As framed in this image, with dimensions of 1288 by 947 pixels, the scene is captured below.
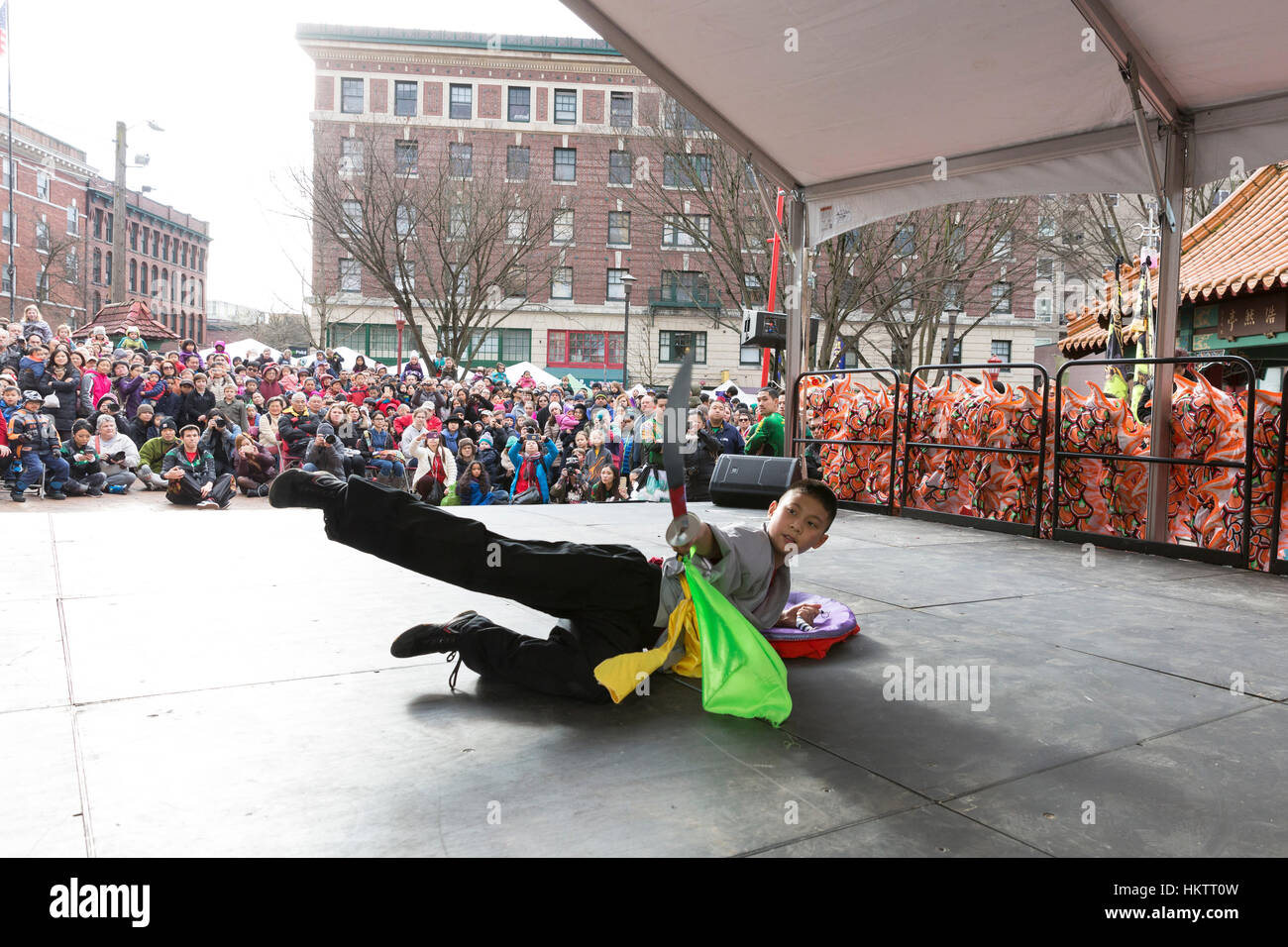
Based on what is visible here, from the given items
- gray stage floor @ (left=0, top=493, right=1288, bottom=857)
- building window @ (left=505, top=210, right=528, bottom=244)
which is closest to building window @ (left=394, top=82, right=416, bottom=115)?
building window @ (left=505, top=210, right=528, bottom=244)

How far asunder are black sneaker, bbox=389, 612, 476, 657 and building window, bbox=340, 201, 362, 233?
24582 mm

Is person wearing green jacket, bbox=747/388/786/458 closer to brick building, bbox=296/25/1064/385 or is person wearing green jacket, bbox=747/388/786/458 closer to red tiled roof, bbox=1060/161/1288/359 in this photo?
red tiled roof, bbox=1060/161/1288/359

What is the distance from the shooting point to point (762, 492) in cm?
959

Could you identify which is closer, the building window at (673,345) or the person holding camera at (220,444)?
the person holding camera at (220,444)

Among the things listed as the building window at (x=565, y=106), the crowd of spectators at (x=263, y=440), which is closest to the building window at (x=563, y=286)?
the building window at (x=565, y=106)

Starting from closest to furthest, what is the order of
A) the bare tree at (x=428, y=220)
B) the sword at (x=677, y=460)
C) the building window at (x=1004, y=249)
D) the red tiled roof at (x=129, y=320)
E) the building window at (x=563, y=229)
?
the sword at (x=677, y=460), the building window at (x=1004, y=249), the red tiled roof at (x=129, y=320), the bare tree at (x=428, y=220), the building window at (x=563, y=229)

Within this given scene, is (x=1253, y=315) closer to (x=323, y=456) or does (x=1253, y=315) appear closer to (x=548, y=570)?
(x=548, y=570)

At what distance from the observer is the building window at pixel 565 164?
4456 centimetres

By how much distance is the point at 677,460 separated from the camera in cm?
307

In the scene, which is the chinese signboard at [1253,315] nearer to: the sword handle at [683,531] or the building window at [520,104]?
the sword handle at [683,531]

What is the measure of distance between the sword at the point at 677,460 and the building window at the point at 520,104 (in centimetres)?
4447

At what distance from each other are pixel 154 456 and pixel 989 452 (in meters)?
10.8
